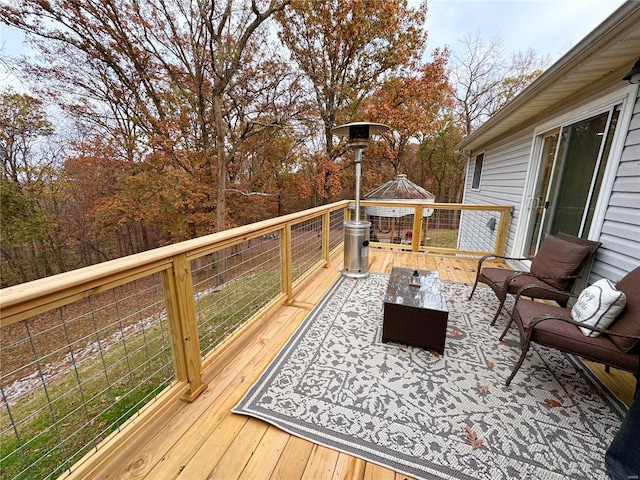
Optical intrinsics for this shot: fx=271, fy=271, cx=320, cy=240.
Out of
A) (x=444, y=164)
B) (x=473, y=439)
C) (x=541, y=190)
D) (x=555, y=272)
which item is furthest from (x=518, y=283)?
(x=444, y=164)

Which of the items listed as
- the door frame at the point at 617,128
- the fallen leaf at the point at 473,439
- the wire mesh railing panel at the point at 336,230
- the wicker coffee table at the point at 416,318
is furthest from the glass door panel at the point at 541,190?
the fallen leaf at the point at 473,439

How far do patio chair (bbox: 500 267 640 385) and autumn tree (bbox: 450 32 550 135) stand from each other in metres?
13.5

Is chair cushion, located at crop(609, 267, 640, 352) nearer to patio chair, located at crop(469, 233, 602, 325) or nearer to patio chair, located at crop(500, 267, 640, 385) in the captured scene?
patio chair, located at crop(500, 267, 640, 385)

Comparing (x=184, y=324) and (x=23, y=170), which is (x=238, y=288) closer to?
(x=184, y=324)

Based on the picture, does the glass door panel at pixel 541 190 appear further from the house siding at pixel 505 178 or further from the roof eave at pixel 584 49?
the roof eave at pixel 584 49

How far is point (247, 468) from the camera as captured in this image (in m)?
1.41

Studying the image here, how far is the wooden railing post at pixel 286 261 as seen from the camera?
2.90 m

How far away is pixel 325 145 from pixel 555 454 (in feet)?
33.1

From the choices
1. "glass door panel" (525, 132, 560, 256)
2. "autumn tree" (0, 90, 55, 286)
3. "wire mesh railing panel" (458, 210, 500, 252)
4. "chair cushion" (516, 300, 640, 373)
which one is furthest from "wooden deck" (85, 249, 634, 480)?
"autumn tree" (0, 90, 55, 286)

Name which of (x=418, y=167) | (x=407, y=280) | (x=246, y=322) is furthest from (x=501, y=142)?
(x=418, y=167)

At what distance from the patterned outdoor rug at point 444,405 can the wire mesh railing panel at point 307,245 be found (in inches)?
52.5

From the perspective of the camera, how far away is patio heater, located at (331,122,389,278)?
337cm

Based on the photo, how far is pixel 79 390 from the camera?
2.32 meters

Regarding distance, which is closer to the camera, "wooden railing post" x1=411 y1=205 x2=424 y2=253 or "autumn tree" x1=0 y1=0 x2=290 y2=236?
"wooden railing post" x1=411 y1=205 x2=424 y2=253
